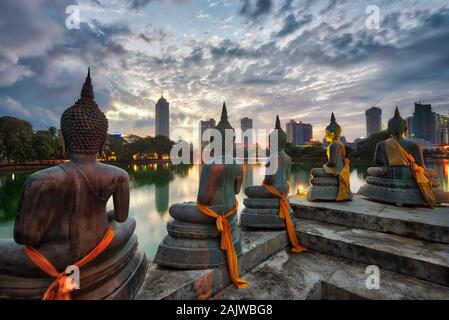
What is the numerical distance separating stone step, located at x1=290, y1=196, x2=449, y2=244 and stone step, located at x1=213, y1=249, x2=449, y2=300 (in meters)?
1.07

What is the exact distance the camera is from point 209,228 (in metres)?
2.75

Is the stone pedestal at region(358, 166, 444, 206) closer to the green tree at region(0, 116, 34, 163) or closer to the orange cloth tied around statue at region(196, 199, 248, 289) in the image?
the orange cloth tied around statue at region(196, 199, 248, 289)

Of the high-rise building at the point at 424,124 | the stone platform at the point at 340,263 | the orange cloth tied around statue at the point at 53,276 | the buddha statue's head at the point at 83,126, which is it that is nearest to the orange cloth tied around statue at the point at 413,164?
the stone platform at the point at 340,263

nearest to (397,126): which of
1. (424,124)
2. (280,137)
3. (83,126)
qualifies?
(280,137)

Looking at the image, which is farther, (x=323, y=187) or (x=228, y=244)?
(x=323, y=187)

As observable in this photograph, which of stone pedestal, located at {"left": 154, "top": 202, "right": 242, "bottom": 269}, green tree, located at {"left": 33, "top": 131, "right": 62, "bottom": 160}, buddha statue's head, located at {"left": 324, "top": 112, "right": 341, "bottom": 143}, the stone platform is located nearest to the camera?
the stone platform

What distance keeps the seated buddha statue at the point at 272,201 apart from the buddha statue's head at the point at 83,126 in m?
2.83

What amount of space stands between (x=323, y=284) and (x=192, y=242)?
173 cm

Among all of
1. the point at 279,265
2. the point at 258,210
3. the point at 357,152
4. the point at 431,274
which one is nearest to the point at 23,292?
the point at 279,265

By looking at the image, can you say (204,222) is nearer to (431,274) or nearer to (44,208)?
(44,208)

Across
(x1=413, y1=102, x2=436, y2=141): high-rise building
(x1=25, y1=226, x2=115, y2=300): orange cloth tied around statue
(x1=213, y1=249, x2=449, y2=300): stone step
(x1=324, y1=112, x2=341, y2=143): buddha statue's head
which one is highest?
(x1=413, y1=102, x2=436, y2=141): high-rise building

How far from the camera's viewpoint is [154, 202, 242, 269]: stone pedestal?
260 cm

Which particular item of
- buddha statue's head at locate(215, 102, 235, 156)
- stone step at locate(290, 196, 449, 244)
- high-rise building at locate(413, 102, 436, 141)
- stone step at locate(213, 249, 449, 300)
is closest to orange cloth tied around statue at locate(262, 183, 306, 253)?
stone step at locate(213, 249, 449, 300)

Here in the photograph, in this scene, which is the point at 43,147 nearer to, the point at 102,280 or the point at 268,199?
the point at 268,199
